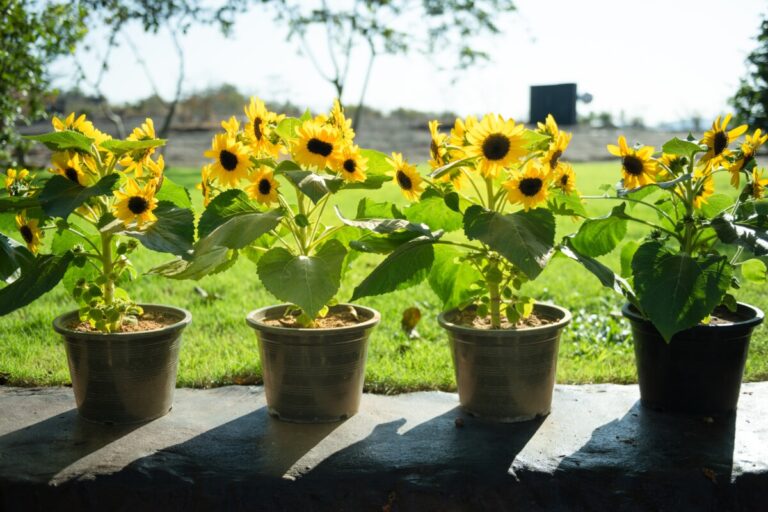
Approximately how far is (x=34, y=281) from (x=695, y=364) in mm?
1938

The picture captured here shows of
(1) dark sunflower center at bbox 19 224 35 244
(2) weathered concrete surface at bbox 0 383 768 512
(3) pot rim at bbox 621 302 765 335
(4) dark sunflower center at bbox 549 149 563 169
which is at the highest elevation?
(4) dark sunflower center at bbox 549 149 563 169

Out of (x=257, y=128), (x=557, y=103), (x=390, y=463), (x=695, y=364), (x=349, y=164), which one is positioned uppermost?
(x=557, y=103)

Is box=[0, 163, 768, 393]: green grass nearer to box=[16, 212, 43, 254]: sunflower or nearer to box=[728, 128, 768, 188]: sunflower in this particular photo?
box=[16, 212, 43, 254]: sunflower

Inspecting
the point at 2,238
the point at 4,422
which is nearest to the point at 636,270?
the point at 2,238

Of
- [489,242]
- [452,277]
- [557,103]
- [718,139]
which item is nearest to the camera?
[489,242]

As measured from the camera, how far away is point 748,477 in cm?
199

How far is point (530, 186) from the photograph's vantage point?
2121 millimetres

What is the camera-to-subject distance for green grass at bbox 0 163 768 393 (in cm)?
284

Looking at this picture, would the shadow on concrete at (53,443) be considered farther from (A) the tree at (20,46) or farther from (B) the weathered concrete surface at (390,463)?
(A) the tree at (20,46)

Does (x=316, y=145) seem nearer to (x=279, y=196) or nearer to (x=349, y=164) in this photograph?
(x=349, y=164)

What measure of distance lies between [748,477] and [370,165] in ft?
4.40

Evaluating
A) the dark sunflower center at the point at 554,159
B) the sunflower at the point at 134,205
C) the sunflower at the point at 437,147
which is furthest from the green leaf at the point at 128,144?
the dark sunflower center at the point at 554,159

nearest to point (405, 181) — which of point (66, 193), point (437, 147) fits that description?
point (437, 147)

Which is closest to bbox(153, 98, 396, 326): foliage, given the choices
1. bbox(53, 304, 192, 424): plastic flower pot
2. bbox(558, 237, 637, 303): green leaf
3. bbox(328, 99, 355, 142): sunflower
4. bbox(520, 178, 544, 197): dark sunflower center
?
bbox(328, 99, 355, 142): sunflower
